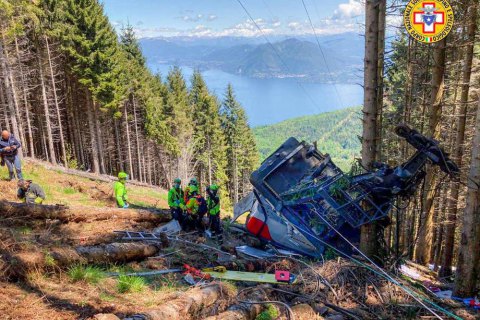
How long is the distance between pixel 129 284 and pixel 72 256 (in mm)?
1277

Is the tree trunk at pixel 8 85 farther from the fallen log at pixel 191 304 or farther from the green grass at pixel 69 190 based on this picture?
the fallen log at pixel 191 304

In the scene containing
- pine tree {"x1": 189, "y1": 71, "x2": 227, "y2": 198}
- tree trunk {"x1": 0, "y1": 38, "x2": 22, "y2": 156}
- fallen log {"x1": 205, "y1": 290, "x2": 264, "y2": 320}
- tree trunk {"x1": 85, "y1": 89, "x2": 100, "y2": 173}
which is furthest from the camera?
pine tree {"x1": 189, "y1": 71, "x2": 227, "y2": 198}

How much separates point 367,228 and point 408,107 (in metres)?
10.2

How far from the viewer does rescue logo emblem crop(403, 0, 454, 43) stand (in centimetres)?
1023

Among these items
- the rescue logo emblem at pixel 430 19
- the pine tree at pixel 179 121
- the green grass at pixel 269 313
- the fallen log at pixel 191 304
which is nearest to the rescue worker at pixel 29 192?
the fallen log at pixel 191 304

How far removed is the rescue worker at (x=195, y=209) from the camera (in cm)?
1081

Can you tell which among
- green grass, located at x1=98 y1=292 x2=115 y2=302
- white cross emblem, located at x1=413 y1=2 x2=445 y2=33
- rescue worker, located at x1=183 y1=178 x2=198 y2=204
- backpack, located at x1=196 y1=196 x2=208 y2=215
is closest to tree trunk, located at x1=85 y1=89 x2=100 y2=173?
rescue worker, located at x1=183 y1=178 x2=198 y2=204

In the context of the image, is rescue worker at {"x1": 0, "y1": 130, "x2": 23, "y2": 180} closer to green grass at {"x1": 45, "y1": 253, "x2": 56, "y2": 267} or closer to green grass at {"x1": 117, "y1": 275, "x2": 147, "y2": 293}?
green grass at {"x1": 45, "y1": 253, "x2": 56, "y2": 267}

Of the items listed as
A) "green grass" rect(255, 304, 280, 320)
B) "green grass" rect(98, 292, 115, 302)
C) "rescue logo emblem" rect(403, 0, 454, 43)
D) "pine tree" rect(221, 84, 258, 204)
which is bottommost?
"pine tree" rect(221, 84, 258, 204)

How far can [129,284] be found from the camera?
5449 mm

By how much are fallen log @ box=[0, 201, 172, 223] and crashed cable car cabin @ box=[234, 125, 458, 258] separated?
287 centimetres

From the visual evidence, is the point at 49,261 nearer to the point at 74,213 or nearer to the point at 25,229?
the point at 25,229

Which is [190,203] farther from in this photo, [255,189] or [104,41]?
[104,41]

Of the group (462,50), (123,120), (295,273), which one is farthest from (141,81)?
(295,273)
